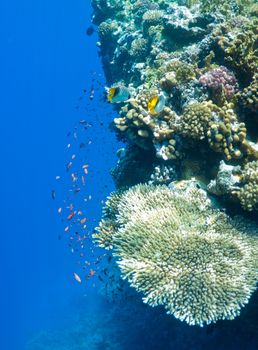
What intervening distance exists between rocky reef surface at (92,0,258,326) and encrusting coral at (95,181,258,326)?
13 millimetres

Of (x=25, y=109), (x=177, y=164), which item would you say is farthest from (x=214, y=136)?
(x=25, y=109)

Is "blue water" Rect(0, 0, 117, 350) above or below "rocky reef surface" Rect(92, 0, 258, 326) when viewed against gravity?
above

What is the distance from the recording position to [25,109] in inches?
4934

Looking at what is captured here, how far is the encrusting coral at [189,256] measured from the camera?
4.50 m

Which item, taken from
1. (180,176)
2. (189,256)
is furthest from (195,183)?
(189,256)

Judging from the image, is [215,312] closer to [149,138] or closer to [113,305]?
[149,138]

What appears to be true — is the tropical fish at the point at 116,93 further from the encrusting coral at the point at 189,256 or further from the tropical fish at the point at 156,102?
the encrusting coral at the point at 189,256

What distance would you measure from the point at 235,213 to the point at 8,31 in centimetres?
11163

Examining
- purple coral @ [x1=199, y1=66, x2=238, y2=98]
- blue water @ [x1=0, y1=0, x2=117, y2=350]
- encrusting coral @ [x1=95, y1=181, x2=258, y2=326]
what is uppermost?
blue water @ [x1=0, y1=0, x2=117, y2=350]

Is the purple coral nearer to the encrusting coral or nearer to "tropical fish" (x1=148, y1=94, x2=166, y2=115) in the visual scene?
"tropical fish" (x1=148, y1=94, x2=166, y2=115)

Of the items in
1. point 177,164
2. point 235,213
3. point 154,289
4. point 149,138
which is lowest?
point 154,289

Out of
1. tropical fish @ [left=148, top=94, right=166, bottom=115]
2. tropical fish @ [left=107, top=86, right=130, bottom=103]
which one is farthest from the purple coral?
tropical fish @ [left=107, top=86, right=130, bottom=103]

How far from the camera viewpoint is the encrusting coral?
177 inches

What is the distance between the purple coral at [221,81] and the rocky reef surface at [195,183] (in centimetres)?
2
